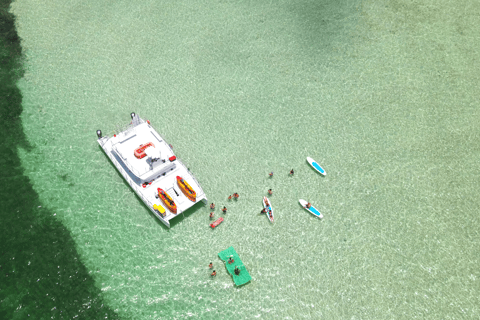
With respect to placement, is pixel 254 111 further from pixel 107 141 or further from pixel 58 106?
pixel 58 106

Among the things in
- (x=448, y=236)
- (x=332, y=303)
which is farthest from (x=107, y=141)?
(x=448, y=236)

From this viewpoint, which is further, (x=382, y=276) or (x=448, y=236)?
(x=448, y=236)

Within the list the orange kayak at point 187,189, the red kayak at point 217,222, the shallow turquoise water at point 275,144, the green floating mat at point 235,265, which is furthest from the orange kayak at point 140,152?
the green floating mat at point 235,265

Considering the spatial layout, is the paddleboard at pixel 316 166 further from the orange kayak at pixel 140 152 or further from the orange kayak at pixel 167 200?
the orange kayak at pixel 140 152

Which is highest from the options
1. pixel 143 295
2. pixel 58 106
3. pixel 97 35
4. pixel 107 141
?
pixel 97 35

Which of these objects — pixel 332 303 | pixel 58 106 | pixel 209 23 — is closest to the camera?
pixel 332 303

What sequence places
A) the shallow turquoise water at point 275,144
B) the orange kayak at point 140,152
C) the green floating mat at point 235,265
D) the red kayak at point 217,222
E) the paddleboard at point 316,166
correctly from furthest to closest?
the paddleboard at point 316,166 < the orange kayak at point 140,152 < the red kayak at point 217,222 < the shallow turquoise water at point 275,144 < the green floating mat at point 235,265
